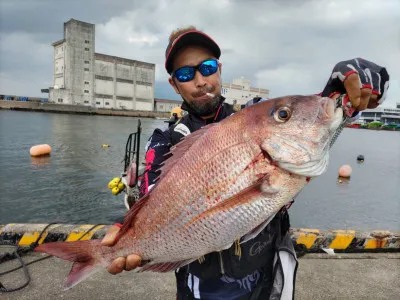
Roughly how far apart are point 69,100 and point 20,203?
225 ft

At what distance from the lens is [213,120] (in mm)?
2287

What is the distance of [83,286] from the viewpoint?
340cm

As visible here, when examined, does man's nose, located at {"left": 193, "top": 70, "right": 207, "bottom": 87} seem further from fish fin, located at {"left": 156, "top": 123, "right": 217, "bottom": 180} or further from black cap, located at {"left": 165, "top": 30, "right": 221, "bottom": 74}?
fish fin, located at {"left": 156, "top": 123, "right": 217, "bottom": 180}

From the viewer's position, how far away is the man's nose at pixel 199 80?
218cm

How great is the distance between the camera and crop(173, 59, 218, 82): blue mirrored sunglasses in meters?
2.21

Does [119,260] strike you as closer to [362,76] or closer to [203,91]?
[203,91]

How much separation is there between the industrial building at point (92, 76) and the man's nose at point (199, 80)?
78.1 meters

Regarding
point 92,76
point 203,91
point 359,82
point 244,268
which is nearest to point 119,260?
point 244,268

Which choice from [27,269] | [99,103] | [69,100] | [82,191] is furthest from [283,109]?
[99,103]

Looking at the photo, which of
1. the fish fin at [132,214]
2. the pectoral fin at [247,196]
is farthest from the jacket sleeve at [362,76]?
the fish fin at [132,214]

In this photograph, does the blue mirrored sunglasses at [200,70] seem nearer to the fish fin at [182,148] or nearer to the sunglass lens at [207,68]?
the sunglass lens at [207,68]

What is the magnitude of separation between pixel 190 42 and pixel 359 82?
47.5 inches

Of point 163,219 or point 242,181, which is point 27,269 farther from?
point 242,181

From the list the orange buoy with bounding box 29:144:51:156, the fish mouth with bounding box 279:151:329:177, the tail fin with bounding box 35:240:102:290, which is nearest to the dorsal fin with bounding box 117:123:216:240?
the tail fin with bounding box 35:240:102:290
